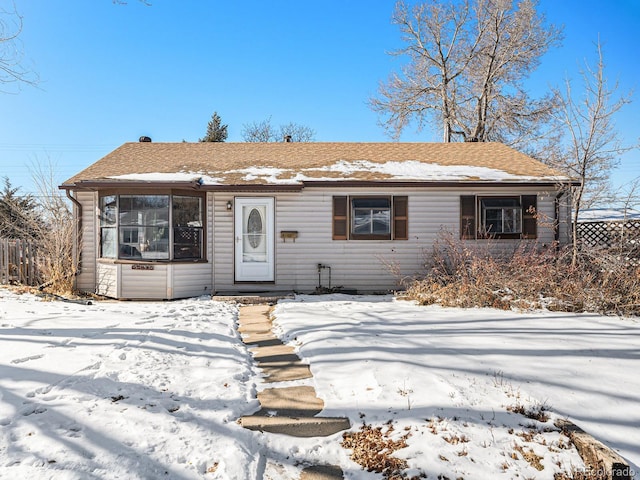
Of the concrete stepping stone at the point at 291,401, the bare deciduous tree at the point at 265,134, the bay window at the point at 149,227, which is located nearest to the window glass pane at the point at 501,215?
the bay window at the point at 149,227

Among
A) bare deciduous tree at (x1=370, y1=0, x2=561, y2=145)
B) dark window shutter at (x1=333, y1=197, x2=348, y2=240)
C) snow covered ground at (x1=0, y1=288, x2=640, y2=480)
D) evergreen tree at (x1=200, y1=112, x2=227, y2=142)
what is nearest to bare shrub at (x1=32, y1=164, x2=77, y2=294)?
snow covered ground at (x1=0, y1=288, x2=640, y2=480)

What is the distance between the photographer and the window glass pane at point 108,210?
8.82 meters

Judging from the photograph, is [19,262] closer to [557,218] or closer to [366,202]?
[366,202]

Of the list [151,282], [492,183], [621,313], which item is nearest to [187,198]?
[151,282]

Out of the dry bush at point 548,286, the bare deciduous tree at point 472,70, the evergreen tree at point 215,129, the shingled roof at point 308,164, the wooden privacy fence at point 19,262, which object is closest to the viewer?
the dry bush at point 548,286

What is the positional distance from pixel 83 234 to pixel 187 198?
9.24ft

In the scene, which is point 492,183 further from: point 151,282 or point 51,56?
point 51,56

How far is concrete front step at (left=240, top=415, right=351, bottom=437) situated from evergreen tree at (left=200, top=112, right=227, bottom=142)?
30.2m

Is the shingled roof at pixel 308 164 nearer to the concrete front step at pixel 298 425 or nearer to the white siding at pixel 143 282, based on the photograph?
the white siding at pixel 143 282

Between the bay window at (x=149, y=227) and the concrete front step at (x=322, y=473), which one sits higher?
the bay window at (x=149, y=227)

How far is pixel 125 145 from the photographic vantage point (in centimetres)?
1188

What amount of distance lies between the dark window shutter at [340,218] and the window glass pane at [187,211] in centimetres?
334

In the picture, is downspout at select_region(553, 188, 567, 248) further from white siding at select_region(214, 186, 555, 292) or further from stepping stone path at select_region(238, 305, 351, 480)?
stepping stone path at select_region(238, 305, 351, 480)

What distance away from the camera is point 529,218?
9414mm
